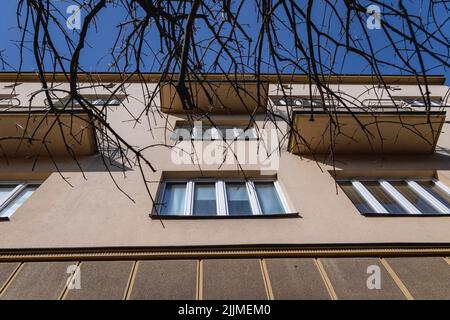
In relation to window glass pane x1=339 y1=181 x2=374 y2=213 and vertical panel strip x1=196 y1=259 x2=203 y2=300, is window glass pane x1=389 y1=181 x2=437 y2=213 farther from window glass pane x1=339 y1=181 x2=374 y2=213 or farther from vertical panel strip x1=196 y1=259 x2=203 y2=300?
vertical panel strip x1=196 y1=259 x2=203 y2=300

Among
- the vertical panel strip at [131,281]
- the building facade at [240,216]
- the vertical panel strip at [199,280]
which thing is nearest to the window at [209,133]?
the building facade at [240,216]

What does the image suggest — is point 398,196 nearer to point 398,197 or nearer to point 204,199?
point 398,197

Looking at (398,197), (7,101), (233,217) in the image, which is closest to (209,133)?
(233,217)

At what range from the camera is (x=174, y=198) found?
559cm

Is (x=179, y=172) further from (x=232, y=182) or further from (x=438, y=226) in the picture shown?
(x=438, y=226)

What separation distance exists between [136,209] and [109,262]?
48.3 inches

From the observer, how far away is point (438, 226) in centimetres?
458

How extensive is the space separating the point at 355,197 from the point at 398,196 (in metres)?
0.77

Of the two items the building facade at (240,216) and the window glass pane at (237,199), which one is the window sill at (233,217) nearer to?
the building facade at (240,216)

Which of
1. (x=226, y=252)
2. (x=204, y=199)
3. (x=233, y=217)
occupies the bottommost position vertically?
(x=226, y=252)

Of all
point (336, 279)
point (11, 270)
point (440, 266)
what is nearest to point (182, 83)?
point (336, 279)

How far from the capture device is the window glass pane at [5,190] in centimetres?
541

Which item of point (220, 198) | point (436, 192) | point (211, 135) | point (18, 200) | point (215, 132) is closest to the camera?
point (18, 200)

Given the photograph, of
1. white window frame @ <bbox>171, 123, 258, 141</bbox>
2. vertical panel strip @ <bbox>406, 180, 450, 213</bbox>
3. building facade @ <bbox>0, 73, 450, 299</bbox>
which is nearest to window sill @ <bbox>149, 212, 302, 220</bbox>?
building facade @ <bbox>0, 73, 450, 299</bbox>
